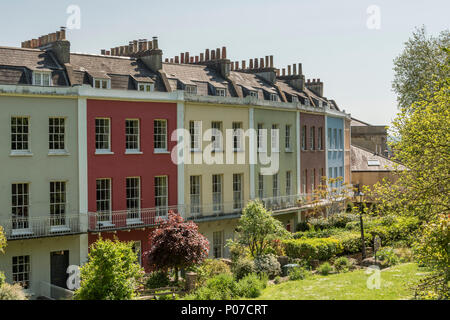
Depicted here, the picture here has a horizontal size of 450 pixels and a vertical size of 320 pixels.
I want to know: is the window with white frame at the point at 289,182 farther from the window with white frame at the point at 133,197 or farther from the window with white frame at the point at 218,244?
the window with white frame at the point at 133,197

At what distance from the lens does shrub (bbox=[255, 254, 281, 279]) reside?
26016mm

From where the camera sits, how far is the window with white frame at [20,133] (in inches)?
1032

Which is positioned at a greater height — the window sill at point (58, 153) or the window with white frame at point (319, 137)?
the window with white frame at point (319, 137)

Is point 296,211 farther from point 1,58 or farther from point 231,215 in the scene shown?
point 1,58

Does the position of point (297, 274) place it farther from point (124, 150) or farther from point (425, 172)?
point (124, 150)

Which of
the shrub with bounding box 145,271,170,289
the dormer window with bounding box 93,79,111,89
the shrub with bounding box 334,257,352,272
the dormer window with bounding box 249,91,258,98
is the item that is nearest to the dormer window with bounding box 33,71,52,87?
the dormer window with bounding box 93,79,111,89

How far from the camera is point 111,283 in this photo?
714 inches

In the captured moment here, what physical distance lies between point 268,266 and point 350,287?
7003 mm

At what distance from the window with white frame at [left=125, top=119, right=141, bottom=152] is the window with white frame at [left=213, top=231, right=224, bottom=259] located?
7.82m

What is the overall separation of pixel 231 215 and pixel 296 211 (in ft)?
26.5

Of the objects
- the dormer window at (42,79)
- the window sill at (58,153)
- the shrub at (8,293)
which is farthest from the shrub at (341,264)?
the dormer window at (42,79)

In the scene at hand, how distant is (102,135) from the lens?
95.7 feet

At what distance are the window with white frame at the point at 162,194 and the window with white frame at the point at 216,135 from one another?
4.42 metres

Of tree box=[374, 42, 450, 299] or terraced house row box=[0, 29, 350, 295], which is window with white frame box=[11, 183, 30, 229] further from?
tree box=[374, 42, 450, 299]
